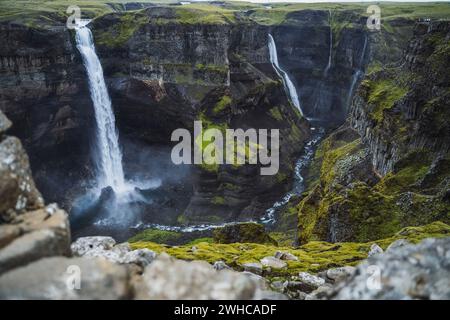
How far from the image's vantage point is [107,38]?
273ft

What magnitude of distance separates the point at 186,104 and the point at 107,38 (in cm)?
2062

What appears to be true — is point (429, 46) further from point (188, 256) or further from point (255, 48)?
point (255, 48)

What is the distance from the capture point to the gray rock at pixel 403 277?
10.5 metres

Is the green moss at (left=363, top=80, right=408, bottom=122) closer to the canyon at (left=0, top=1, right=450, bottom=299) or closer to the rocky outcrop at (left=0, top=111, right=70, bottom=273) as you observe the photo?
the canyon at (left=0, top=1, right=450, bottom=299)

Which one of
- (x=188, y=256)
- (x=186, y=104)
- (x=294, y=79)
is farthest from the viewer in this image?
(x=294, y=79)

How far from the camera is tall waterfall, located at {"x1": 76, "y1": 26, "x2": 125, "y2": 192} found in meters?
78.4

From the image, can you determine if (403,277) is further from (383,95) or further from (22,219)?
(383,95)

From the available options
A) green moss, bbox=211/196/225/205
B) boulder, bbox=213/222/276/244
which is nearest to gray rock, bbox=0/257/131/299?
boulder, bbox=213/222/276/244

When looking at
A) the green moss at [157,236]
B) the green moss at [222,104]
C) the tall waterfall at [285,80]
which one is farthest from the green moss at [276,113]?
the green moss at [157,236]

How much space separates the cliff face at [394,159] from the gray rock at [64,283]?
100 ft

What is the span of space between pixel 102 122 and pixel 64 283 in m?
72.2

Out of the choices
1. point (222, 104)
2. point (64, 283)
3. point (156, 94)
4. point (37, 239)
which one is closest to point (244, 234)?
point (37, 239)

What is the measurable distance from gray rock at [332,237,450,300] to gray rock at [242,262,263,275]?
50.9ft
